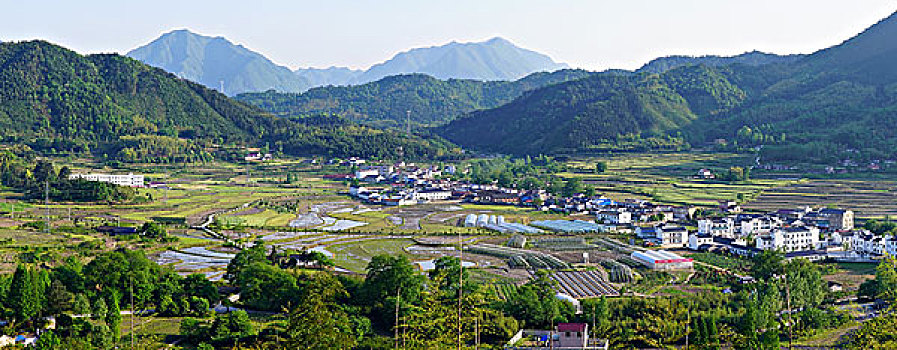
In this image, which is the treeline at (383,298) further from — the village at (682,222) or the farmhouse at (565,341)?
the village at (682,222)

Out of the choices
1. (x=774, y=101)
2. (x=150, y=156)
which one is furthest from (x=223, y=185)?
(x=774, y=101)

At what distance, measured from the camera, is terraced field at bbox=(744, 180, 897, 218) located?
4419 cm

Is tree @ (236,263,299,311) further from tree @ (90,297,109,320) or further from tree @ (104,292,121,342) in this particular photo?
tree @ (104,292,121,342)

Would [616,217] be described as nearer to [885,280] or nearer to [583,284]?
[583,284]

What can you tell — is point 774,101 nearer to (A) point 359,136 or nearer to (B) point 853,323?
(A) point 359,136

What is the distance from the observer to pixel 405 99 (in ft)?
516

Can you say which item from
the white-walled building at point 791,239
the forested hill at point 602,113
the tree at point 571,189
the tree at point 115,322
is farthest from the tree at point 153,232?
the forested hill at point 602,113

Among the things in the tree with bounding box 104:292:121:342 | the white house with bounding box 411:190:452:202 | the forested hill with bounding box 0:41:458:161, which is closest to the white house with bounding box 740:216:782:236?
the white house with bounding box 411:190:452:202

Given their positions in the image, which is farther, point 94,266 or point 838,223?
point 838,223

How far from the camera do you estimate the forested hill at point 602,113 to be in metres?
87.8

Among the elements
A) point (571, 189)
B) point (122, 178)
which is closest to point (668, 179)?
point (571, 189)

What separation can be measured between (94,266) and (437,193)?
33489 millimetres

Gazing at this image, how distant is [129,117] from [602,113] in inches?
2029

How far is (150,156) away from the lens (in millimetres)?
72250
